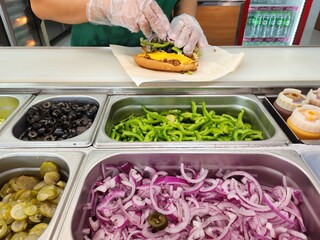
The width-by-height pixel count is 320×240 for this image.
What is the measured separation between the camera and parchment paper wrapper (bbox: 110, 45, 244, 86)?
166cm

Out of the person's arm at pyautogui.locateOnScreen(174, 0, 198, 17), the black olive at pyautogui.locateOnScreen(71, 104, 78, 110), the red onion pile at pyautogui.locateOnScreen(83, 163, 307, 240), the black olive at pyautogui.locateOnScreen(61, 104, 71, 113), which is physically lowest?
the red onion pile at pyautogui.locateOnScreen(83, 163, 307, 240)

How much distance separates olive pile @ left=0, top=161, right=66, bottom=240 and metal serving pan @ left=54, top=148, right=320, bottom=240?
0.14 m

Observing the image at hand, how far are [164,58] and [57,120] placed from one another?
31.6 inches

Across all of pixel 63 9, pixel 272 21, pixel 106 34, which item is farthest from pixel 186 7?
pixel 272 21

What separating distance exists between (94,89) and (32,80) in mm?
420

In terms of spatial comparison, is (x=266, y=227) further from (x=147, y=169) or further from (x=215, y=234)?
(x=147, y=169)

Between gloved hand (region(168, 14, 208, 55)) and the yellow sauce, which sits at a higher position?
gloved hand (region(168, 14, 208, 55))

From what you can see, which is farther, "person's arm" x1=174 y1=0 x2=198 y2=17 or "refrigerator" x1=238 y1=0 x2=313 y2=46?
"refrigerator" x1=238 y1=0 x2=313 y2=46

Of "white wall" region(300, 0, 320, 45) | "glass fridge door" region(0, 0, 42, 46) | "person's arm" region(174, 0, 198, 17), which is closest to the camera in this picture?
"person's arm" region(174, 0, 198, 17)

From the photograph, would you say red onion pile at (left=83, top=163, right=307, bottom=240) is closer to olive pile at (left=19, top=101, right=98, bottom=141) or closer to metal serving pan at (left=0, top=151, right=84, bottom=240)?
metal serving pan at (left=0, top=151, right=84, bottom=240)

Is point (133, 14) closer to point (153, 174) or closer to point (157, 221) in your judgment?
point (153, 174)

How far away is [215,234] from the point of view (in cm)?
100

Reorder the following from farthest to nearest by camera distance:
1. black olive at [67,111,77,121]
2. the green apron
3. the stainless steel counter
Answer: the green apron, the stainless steel counter, black olive at [67,111,77,121]

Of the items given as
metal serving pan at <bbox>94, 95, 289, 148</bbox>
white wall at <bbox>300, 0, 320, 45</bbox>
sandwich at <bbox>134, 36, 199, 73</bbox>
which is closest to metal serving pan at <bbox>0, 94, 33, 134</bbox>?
metal serving pan at <bbox>94, 95, 289, 148</bbox>
